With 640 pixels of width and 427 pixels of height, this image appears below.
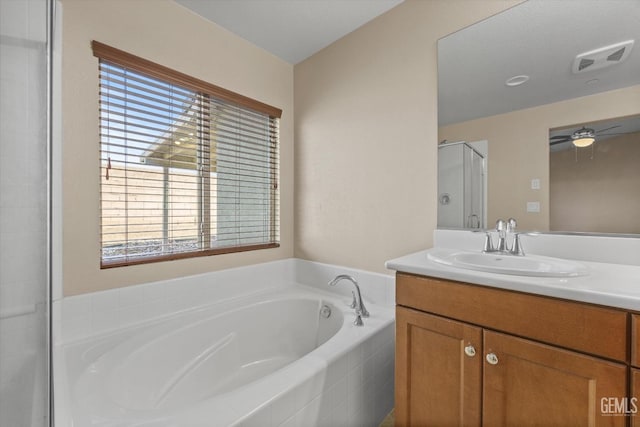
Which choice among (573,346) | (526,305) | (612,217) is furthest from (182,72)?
(612,217)

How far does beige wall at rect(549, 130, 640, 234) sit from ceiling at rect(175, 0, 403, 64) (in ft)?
4.49

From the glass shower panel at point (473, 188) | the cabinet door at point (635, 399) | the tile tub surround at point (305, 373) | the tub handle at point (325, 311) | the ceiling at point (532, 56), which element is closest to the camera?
the cabinet door at point (635, 399)

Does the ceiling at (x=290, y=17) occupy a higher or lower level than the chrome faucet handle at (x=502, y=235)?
higher

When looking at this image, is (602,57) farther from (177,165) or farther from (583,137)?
(177,165)

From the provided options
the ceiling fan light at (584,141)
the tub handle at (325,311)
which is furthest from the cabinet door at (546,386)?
the tub handle at (325,311)

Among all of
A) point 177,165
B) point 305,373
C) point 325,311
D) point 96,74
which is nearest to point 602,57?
point 305,373

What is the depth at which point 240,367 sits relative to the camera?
5.57ft

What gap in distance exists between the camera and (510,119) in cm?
136

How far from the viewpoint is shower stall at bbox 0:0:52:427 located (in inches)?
17.8

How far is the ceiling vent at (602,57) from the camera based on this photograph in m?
1.11

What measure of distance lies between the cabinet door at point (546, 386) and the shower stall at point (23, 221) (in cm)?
117

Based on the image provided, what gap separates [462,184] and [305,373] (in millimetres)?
1232

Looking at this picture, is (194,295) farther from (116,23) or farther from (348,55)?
(348,55)

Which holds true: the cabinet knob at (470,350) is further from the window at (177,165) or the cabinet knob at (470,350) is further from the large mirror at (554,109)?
the window at (177,165)
